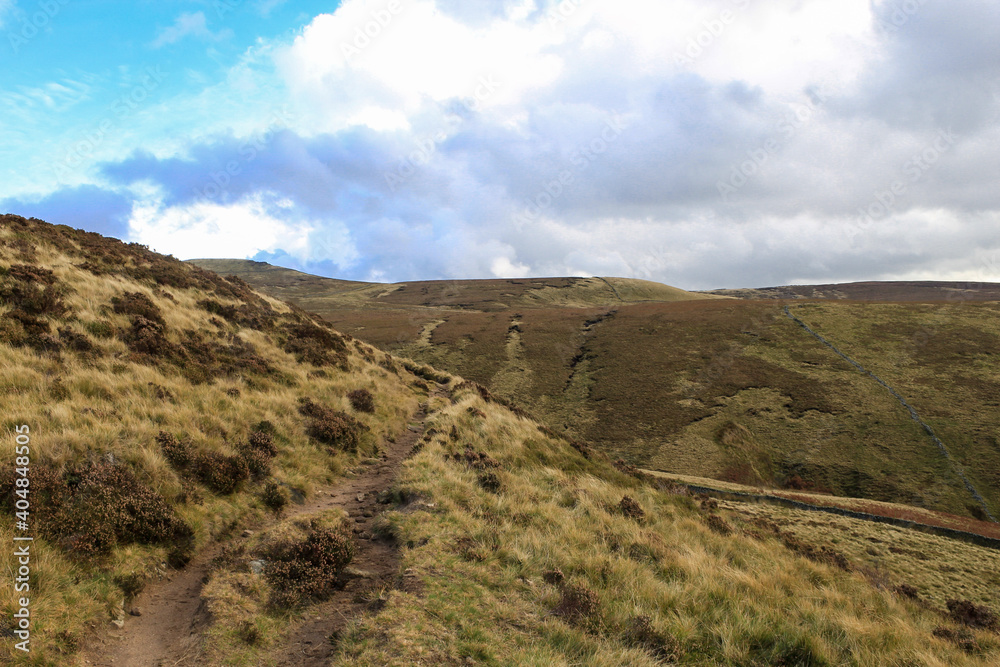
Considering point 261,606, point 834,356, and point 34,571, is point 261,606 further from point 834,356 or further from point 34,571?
point 834,356

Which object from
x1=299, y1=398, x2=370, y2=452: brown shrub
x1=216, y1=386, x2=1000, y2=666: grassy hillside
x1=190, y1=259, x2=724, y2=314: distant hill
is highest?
x1=190, y1=259, x2=724, y2=314: distant hill

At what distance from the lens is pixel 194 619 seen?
677 centimetres

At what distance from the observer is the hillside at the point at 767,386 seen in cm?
3403

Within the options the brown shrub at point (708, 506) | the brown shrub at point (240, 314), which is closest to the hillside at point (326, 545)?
the brown shrub at point (708, 506)

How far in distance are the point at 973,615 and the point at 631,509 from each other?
967cm

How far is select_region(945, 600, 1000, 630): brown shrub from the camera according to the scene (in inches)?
483

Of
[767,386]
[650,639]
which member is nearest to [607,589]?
[650,639]

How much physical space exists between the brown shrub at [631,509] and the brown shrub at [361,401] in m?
11.1

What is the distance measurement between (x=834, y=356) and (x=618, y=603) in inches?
2132

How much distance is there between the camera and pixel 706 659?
724 centimetres

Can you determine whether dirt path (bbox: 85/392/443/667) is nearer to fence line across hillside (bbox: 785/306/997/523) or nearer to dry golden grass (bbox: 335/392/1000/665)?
dry golden grass (bbox: 335/392/1000/665)

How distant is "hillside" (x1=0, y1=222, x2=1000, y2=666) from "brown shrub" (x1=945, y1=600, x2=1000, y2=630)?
182 mm

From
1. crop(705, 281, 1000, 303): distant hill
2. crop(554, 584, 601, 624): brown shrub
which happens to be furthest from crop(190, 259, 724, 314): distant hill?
crop(554, 584, 601, 624): brown shrub

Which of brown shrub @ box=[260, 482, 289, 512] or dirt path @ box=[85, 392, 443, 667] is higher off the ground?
brown shrub @ box=[260, 482, 289, 512]
